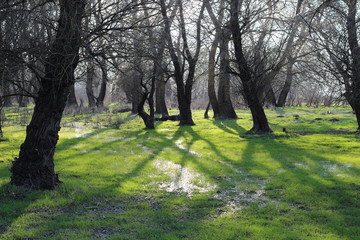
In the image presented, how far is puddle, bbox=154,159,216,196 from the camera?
955 centimetres

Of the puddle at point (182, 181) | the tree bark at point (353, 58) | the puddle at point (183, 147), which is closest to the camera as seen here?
the tree bark at point (353, 58)

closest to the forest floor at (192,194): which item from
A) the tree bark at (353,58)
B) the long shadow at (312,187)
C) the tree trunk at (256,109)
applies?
the long shadow at (312,187)

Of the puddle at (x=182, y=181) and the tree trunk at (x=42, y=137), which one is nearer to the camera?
the tree trunk at (x=42, y=137)

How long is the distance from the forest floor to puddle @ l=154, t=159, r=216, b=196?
0.09 ft

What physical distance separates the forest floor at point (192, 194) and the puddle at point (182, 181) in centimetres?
3

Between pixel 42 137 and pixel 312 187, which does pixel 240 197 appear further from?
pixel 42 137

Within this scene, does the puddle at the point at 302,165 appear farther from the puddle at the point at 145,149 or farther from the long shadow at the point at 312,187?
the puddle at the point at 145,149

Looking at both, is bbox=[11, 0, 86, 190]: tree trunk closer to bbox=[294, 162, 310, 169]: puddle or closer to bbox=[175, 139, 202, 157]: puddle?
bbox=[175, 139, 202, 157]: puddle

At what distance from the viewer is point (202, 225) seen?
672cm

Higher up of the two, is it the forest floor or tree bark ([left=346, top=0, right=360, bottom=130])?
tree bark ([left=346, top=0, right=360, bottom=130])

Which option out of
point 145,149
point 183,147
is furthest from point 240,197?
point 183,147

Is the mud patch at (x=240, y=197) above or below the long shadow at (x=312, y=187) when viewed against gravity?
below

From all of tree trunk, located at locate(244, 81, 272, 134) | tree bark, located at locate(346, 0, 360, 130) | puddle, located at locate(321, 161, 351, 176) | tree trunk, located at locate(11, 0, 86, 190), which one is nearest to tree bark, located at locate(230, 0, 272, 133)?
tree trunk, located at locate(244, 81, 272, 134)

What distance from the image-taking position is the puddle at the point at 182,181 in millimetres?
9547
